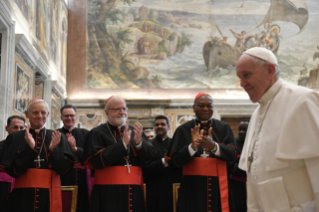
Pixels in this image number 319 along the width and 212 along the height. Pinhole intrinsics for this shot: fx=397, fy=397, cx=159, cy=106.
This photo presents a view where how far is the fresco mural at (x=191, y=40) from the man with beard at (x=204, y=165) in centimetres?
892

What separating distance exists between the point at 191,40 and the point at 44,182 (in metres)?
Answer: 10.5

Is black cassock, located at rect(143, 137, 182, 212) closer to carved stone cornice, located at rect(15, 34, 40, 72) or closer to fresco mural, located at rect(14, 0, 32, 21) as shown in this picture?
carved stone cornice, located at rect(15, 34, 40, 72)

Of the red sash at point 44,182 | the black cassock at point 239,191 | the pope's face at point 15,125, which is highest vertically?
the pope's face at point 15,125

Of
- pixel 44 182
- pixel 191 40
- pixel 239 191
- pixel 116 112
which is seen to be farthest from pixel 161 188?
pixel 191 40

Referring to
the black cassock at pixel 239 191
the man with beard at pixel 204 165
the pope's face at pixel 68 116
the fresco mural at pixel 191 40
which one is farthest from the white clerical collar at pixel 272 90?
the fresco mural at pixel 191 40

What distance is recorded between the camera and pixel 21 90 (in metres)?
8.21

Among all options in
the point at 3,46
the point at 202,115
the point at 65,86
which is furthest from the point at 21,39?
the point at 65,86

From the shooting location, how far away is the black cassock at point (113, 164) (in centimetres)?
448

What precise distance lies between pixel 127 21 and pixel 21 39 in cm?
659

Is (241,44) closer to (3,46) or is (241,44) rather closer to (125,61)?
(125,61)

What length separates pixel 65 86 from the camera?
13453 millimetres

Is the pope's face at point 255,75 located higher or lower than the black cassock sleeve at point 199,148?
higher

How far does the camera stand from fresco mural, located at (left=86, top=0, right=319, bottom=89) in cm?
1382

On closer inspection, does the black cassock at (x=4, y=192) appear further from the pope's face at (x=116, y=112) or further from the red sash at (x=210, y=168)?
the red sash at (x=210, y=168)
